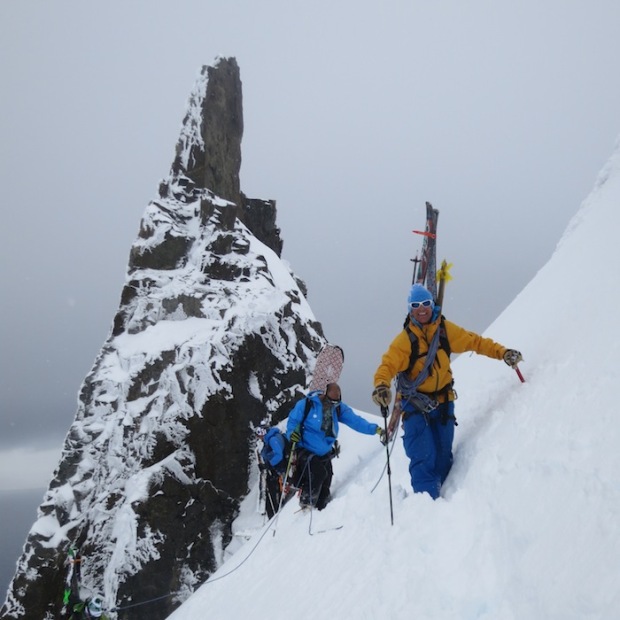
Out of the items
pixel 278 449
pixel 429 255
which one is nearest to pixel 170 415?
pixel 278 449

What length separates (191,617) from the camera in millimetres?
7160

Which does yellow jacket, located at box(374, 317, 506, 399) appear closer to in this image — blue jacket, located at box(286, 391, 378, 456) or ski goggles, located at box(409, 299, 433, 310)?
ski goggles, located at box(409, 299, 433, 310)

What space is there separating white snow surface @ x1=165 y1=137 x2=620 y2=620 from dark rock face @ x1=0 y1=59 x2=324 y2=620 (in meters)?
9.52

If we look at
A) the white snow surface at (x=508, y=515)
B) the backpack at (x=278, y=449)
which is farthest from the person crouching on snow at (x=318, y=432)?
the white snow surface at (x=508, y=515)

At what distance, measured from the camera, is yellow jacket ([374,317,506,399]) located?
482 cm

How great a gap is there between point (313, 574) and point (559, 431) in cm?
295

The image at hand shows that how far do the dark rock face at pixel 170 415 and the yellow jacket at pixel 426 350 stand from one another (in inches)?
548

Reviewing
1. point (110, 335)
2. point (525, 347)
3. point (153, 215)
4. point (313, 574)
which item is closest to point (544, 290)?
point (525, 347)

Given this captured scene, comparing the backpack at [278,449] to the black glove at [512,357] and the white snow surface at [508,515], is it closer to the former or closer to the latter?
the white snow surface at [508,515]

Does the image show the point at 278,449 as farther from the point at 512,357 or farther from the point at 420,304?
the point at 512,357

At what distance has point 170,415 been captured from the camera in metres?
17.4

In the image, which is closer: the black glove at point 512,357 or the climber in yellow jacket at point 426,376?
the climber in yellow jacket at point 426,376

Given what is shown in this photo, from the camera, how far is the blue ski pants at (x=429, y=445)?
15.1ft

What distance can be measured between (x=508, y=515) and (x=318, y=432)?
5873 mm
